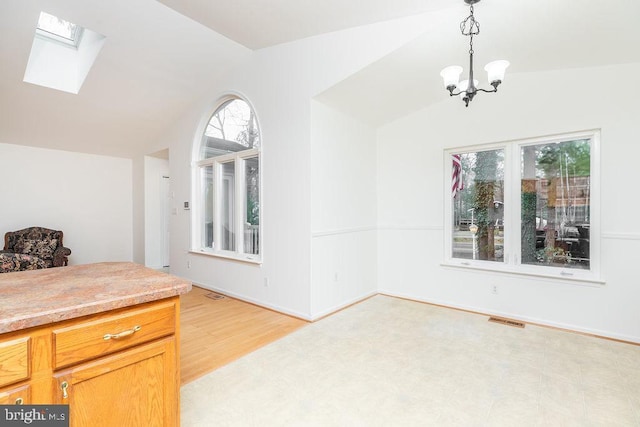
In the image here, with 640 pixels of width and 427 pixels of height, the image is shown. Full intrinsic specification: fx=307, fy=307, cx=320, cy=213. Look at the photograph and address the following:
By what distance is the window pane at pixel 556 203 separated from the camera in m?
3.25

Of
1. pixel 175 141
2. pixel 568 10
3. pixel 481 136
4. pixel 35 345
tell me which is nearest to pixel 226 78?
pixel 175 141

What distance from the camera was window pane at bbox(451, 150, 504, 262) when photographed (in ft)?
12.3

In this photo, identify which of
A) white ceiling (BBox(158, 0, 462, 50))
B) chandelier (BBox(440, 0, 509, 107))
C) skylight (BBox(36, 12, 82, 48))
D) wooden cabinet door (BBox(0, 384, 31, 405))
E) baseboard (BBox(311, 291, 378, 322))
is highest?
skylight (BBox(36, 12, 82, 48))

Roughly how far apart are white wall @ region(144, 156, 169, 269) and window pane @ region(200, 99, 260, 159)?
1.88 m

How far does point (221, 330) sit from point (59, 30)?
4141 millimetres

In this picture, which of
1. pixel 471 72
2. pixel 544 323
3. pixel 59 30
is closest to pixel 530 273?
pixel 544 323

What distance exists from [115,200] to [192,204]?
96.1 inches

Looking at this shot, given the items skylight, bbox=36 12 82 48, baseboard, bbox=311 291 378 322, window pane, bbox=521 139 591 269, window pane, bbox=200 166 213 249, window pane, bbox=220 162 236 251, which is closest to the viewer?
window pane, bbox=521 139 591 269

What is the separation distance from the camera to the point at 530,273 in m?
3.45

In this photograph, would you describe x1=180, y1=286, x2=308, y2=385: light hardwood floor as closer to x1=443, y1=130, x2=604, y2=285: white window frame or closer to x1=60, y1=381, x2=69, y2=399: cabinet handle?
x1=60, y1=381, x2=69, y2=399: cabinet handle

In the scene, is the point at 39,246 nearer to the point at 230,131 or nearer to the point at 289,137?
the point at 230,131

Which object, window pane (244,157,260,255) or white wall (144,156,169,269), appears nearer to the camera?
window pane (244,157,260,255)

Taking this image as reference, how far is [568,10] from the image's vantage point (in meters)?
2.32

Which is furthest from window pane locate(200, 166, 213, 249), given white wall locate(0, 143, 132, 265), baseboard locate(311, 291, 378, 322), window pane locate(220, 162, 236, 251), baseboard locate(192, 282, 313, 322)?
white wall locate(0, 143, 132, 265)
